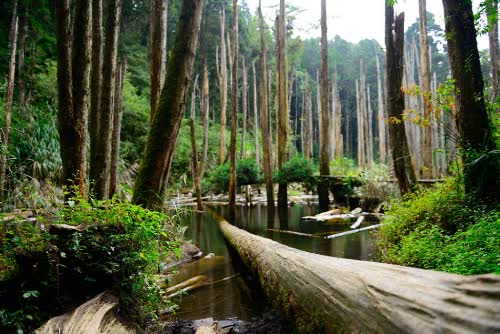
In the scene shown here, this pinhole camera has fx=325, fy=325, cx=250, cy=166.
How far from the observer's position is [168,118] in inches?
178

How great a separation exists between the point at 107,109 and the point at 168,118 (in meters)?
2.02

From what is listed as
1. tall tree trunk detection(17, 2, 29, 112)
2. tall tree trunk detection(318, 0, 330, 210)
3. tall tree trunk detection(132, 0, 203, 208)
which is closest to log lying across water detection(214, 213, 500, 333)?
tall tree trunk detection(132, 0, 203, 208)

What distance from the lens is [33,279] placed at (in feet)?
7.72

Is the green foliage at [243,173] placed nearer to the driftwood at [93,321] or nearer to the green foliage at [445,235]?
the green foliage at [445,235]

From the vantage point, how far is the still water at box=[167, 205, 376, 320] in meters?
3.91

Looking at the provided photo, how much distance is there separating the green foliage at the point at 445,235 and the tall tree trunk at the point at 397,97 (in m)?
1.56

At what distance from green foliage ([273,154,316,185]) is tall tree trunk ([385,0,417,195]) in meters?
6.23

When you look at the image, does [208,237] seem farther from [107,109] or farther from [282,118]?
[282,118]

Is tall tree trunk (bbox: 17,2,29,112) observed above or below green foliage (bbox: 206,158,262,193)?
above

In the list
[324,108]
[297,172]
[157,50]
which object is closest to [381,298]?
[157,50]

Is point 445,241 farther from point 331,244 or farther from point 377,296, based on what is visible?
point 331,244

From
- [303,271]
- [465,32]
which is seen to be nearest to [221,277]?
[303,271]

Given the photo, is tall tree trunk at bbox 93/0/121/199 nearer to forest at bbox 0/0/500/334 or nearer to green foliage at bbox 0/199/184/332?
forest at bbox 0/0/500/334

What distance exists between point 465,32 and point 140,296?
17.7 ft
